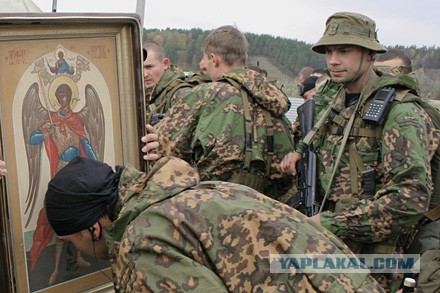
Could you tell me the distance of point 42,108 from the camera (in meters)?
2.21

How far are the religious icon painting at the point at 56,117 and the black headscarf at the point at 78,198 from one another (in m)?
0.14

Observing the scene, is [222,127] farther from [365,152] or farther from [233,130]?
[365,152]

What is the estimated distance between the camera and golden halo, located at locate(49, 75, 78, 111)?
7.34ft

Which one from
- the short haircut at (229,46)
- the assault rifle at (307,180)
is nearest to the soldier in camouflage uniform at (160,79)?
the short haircut at (229,46)

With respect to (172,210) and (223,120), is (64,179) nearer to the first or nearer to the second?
(172,210)

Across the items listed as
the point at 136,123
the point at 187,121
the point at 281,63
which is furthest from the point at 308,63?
the point at 136,123

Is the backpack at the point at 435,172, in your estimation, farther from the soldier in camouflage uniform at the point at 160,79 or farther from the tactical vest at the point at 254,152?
the soldier in camouflage uniform at the point at 160,79

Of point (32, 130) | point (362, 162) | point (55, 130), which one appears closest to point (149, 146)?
point (55, 130)

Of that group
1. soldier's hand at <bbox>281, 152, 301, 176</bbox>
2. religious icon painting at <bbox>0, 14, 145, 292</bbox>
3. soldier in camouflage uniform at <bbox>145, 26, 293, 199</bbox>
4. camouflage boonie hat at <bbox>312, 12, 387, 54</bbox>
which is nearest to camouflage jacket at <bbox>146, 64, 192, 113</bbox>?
soldier in camouflage uniform at <bbox>145, 26, 293, 199</bbox>

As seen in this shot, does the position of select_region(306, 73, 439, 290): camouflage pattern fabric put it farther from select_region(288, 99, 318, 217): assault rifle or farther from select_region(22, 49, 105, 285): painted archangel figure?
select_region(22, 49, 105, 285): painted archangel figure

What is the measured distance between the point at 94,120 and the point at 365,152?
1642mm

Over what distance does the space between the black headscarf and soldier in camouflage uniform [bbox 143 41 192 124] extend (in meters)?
3.69

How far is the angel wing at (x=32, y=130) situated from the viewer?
214 centimetres

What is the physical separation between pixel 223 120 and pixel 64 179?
180cm
